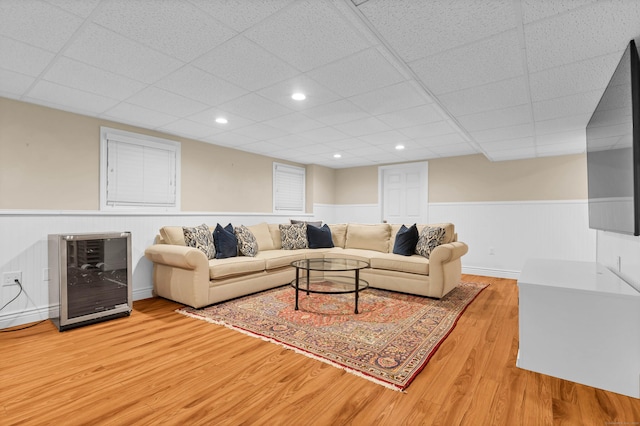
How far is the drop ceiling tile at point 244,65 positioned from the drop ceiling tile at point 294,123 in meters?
0.85

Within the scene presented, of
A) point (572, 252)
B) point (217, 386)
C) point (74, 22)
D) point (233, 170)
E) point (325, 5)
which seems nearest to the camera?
point (325, 5)

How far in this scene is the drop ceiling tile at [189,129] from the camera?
377cm

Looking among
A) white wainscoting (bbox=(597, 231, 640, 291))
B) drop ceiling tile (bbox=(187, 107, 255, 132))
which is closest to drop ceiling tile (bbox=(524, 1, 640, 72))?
white wainscoting (bbox=(597, 231, 640, 291))

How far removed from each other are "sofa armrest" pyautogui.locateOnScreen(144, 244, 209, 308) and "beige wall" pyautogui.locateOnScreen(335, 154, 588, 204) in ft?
14.6

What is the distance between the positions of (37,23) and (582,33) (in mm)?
3092

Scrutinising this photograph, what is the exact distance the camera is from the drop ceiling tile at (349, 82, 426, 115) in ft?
8.96

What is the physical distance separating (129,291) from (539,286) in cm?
365

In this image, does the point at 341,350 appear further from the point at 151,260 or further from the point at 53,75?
the point at 53,75

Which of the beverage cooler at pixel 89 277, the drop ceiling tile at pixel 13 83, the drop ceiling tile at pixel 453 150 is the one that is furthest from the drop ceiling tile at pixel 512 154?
the drop ceiling tile at pixel 13 83

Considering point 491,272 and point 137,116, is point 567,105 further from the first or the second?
point 137,116

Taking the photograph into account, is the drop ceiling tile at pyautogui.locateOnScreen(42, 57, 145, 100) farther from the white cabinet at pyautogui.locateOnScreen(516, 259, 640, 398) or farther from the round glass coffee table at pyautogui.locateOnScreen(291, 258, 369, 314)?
the white cabinet at pyautogui.locateOnScreen(516, 259, 640, 398)

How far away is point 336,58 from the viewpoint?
2.18 m

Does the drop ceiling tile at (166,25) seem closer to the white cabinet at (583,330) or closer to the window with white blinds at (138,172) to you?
the window with white blinds at (138,172)

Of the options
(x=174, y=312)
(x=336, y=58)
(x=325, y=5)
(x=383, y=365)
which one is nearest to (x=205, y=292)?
(x=174, y=312)
